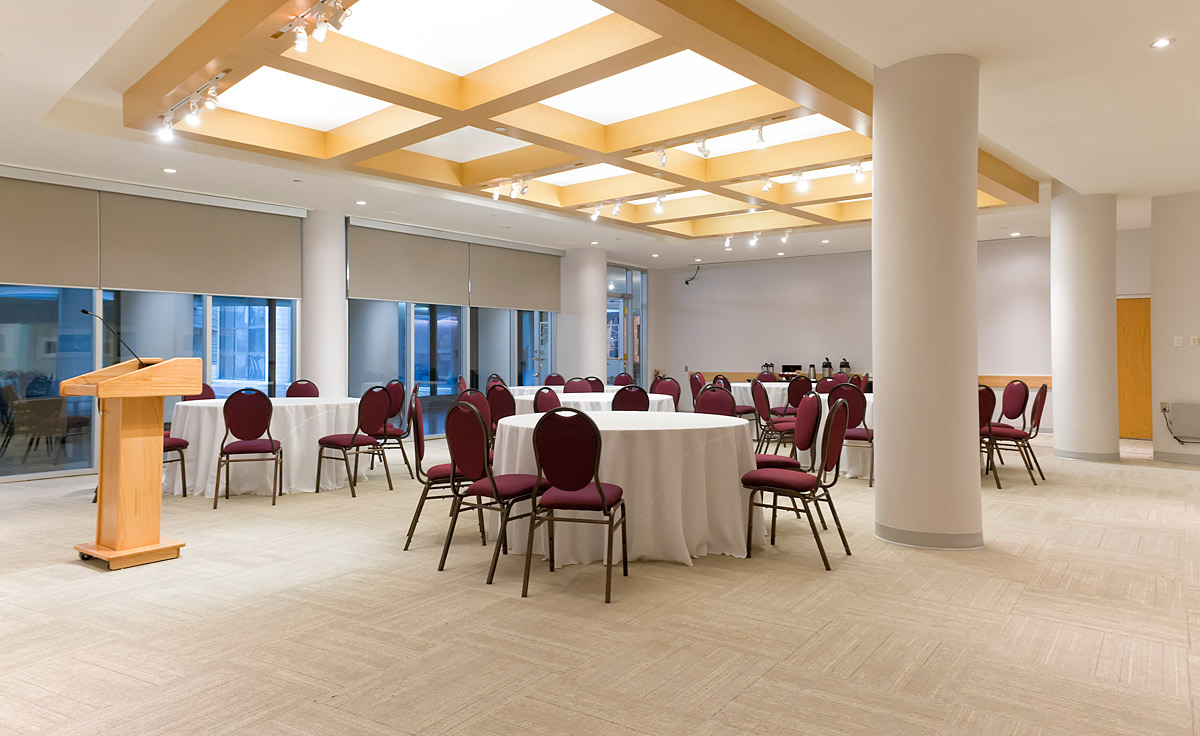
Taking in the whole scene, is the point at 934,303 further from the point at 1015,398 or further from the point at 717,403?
the point at 1015,398

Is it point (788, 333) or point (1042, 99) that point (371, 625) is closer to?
point (1042, 99)

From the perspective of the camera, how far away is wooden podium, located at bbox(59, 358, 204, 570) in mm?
4383

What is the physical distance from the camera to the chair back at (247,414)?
21.0 ft

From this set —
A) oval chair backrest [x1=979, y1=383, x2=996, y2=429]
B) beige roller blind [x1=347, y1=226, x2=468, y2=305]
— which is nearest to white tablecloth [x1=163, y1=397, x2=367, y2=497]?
beige roller blind [x1=347, y1=226, x2=468, y2=305]

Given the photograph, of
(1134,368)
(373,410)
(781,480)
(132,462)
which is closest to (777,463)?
(781,480)

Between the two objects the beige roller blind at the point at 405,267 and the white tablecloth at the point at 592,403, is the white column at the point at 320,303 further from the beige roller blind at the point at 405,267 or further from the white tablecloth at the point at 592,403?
the white tablecloth at the point at 592,403

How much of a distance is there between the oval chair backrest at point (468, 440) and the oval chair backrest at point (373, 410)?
9.59 feet

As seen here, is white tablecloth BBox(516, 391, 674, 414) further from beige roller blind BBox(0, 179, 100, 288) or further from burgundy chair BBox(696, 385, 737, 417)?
beige roller blind BBox(0, 179, 100, 288)

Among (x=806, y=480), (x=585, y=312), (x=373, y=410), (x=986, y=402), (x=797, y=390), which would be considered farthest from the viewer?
(x=585, y=312)

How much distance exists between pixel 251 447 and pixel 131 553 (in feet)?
6.76

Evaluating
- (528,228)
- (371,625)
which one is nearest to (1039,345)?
(528,228)

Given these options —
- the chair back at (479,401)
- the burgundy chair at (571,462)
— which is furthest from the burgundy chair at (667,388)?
the burgundy chair at (571,462)

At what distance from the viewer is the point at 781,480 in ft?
14.5

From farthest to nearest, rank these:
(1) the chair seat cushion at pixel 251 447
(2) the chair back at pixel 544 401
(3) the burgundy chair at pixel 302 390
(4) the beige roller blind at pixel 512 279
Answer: (4) the beige roller blind at pixel 512 279, (3) the burgundy chair at pixel 302 390, (2) the chair back at pixel 544 401, (1) the chair seat cushion at pixel 251 447
